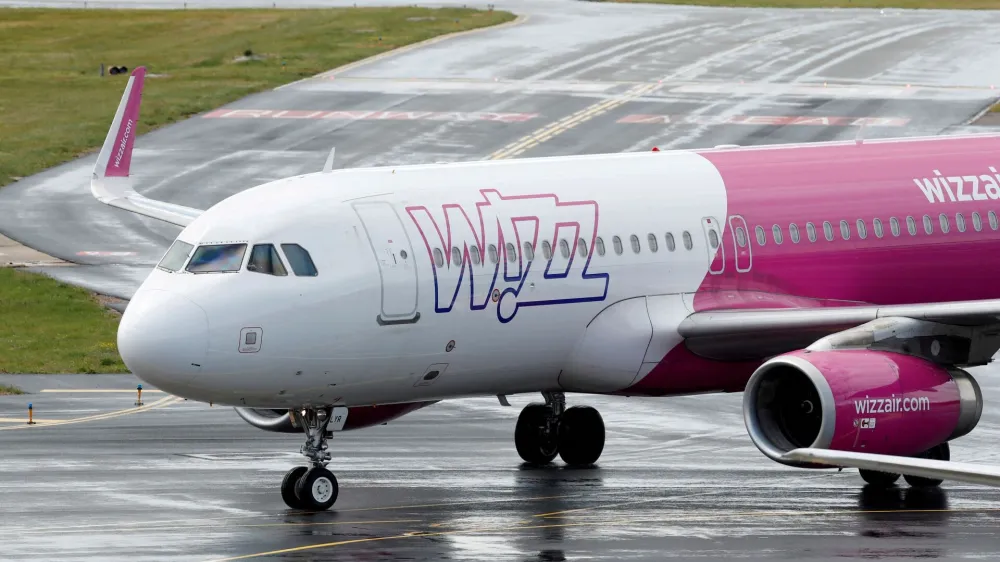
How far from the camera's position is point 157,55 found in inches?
3578

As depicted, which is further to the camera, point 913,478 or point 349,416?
point 349,416

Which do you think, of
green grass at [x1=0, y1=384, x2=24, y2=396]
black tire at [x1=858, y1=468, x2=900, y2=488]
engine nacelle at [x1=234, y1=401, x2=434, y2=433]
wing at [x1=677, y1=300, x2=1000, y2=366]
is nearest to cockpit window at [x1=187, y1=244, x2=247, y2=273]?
engine nacelle at [x1=234, y1=401, x2=434, y2=433]

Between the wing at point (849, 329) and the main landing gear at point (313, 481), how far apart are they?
17.8 ft

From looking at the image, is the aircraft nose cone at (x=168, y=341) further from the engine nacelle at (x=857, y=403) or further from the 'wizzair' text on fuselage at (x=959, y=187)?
the 'wizzair' text on fuselage at (x=959, y=187)

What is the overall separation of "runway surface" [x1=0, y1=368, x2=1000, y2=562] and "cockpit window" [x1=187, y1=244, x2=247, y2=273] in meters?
3.24

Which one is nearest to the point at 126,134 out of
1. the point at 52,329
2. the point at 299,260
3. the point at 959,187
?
the point at 52,329

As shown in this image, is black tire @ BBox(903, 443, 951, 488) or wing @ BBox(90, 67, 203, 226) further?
wing @ BBox(90, 67, 203, 226)

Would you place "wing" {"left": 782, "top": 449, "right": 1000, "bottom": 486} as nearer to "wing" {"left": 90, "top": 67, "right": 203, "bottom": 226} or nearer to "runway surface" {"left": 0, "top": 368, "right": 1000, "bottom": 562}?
"runway surface" {"left": 0, "top": 368, "right": 1000, "bottom": 562}

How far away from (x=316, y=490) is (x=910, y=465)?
28.0 feet

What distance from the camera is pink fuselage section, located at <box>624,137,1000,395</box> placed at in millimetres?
29172

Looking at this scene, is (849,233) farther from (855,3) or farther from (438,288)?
(855,3)

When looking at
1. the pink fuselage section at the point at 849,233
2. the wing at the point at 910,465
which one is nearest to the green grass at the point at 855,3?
the pink fuselage section at the point at 849,233

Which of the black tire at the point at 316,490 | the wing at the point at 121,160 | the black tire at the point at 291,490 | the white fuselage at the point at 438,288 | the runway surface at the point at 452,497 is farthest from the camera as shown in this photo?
the wing at the point at 121,160

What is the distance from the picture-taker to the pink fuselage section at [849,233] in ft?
95.7
